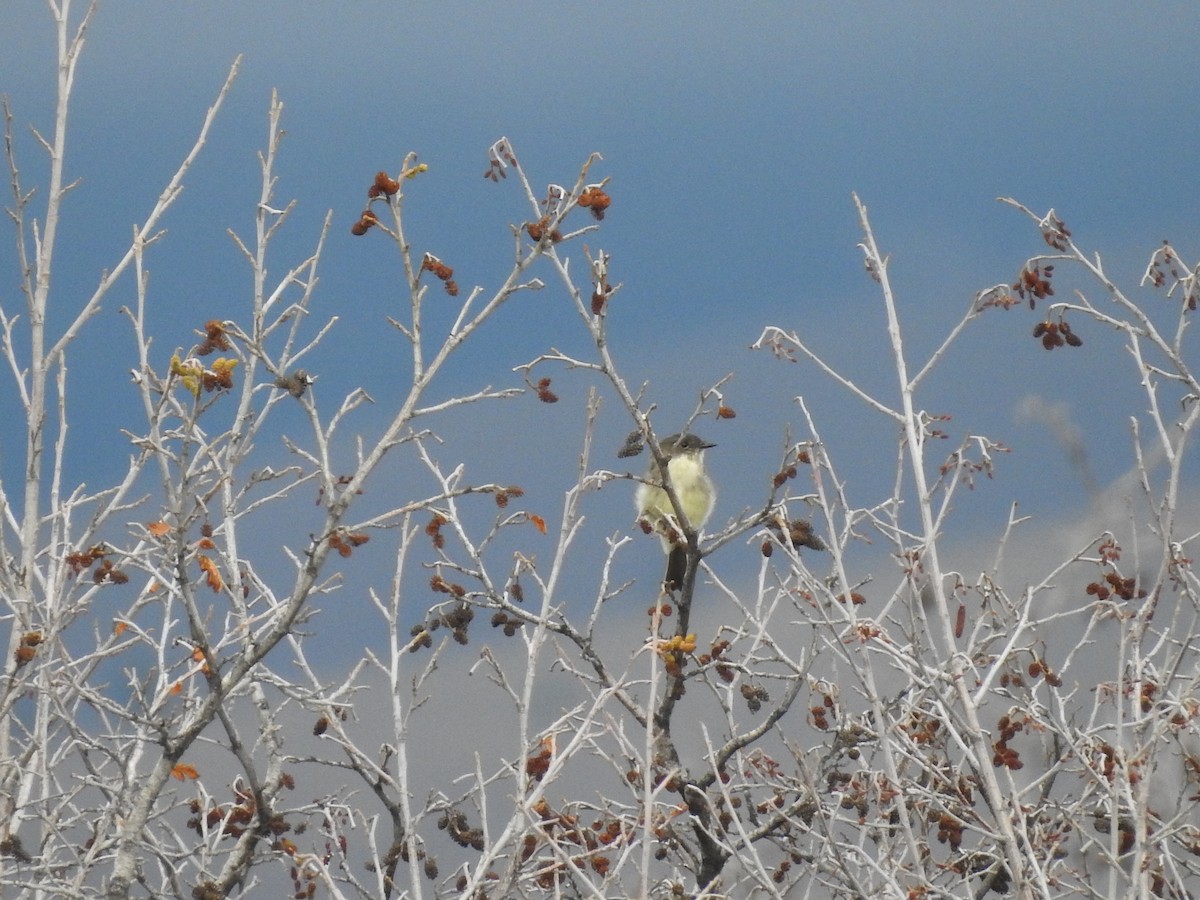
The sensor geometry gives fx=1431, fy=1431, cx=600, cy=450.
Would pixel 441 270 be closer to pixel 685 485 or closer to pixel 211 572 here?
pixel 211 572

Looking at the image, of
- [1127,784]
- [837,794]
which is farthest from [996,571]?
[1127,784]

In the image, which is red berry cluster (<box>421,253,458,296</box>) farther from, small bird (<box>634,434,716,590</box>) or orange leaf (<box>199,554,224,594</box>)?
small bird (<box>634,434,716,590</box>)

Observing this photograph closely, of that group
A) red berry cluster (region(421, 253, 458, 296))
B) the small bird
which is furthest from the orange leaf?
the small bird

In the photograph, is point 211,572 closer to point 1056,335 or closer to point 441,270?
point 441,270

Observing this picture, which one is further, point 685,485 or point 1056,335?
point 685,485

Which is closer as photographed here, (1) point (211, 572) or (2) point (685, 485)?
(1) point (211, 572)

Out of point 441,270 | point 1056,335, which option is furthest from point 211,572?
point 1056,335

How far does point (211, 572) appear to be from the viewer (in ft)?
21.1

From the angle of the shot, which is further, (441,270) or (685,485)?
(685,485)

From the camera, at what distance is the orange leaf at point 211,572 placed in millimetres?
6387

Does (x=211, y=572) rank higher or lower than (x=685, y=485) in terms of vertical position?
lower

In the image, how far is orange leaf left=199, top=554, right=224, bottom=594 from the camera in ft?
21.0

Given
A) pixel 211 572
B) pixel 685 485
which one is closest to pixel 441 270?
pixel 211 572

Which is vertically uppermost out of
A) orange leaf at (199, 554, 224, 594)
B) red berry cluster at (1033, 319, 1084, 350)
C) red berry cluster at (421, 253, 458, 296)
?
red berry cluster at (1033, 319, 1084, 350)
